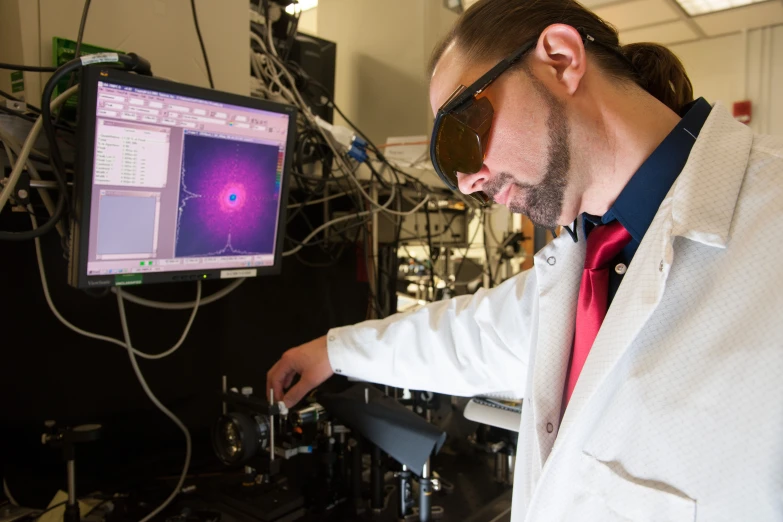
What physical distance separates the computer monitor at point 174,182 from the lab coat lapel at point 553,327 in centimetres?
60

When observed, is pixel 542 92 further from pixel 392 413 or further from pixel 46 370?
pixel 46 370

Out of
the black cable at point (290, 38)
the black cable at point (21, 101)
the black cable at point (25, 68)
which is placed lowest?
the black cable at point (21, 101)

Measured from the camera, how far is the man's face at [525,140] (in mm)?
788

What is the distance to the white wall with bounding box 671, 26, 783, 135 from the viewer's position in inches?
183

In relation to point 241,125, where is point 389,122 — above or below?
above

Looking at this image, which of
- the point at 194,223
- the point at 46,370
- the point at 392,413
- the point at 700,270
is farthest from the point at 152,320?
the point at 700,270

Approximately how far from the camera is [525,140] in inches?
31.7

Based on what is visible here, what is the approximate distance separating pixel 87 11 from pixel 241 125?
1.04 ft

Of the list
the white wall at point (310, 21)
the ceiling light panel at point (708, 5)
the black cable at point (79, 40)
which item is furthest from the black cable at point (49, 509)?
the ceiling light panel at point (708, 5)

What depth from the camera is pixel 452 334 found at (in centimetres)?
120

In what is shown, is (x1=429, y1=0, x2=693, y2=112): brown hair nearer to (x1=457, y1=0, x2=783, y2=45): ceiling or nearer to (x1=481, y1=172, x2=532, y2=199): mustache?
(x1=481, y1=172, x2=532, y2=199): mustache

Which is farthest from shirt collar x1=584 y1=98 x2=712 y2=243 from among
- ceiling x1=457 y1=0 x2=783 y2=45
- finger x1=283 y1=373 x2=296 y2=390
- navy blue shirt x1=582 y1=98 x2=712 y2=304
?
ceiling x1=457 y1=0 x2=783 y2=45

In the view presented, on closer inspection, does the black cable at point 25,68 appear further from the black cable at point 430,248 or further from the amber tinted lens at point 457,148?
the black cable at point 430,248

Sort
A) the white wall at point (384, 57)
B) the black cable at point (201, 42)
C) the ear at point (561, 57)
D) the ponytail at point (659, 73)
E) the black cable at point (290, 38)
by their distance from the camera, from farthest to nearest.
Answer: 1. the white wall at point (384, 57)
2. the black cable at point (290, 38)
3. the black cable at point (201, 42)
4. the ponytail at point (659, 73)
5. the ear at point (561, 57)
